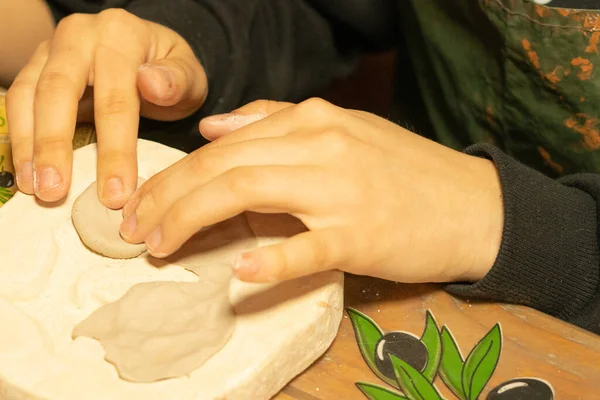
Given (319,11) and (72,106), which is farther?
(319,11)

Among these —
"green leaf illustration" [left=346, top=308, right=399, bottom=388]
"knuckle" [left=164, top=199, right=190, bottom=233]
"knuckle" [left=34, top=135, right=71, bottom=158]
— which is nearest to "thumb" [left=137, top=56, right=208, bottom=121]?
"knuckle" [left=34, top=135, right=71, bottom=158]

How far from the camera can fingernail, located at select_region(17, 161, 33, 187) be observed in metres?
0.66

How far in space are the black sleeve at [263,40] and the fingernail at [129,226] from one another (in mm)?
373

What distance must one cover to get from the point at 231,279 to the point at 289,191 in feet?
0.36

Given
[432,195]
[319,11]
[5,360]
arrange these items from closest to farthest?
1. [5,360]
2. [432,195]
3. [319,11]

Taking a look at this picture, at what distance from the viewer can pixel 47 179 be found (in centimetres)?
64

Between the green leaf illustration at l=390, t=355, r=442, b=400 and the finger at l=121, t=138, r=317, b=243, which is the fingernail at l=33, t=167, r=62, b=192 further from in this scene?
the green leaf illustration at l=390, t=355, r=442, b=400

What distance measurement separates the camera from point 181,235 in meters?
0.55

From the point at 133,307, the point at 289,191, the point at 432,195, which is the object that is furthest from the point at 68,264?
the point at 432,195

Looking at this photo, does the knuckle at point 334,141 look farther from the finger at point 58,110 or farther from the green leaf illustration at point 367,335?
the finger at point 58,110

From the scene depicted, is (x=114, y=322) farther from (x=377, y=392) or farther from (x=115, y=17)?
(x=115, y=17)

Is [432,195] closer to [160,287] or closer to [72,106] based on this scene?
[160,287]

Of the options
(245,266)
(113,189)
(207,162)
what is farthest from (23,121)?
(245,266)

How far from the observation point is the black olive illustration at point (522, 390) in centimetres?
56
